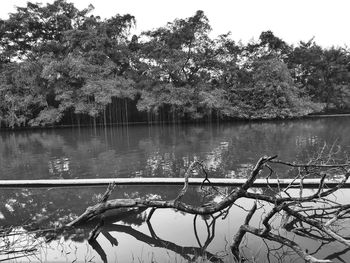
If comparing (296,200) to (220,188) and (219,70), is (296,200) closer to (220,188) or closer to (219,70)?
(220,188)

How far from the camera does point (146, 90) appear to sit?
62.4ft

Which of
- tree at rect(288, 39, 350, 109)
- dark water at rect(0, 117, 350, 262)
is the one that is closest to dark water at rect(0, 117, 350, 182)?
dark water at rect(0, 117, 350, 262)

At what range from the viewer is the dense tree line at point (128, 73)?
17734 mm

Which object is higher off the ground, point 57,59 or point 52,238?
point 57,59

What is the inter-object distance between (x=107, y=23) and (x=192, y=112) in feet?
25.4

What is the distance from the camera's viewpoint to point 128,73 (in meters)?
20.0

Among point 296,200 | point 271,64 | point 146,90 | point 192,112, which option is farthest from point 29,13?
point 296,200

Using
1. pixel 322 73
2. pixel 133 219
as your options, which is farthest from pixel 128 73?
pixel 133 219

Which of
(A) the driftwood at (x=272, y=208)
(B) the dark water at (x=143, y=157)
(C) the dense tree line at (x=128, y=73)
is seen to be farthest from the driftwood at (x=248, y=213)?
(C) the dense tree line at (x=128, y=73)

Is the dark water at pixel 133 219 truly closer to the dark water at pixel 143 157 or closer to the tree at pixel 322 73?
the dark water at pixel 143 157

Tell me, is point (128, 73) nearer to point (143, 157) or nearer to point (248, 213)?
point (143, 157)

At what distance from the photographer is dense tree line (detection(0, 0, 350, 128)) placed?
58.2 feet

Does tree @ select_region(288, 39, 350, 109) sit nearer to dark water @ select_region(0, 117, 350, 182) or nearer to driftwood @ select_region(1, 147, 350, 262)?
dark water @ select_region(0, 117, 350, 182)

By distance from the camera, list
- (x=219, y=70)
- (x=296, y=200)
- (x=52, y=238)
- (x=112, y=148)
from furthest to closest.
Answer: (x=219, y=70)
(x=112, y=148)
(x=52, y=238)
(x=296, y=200)
